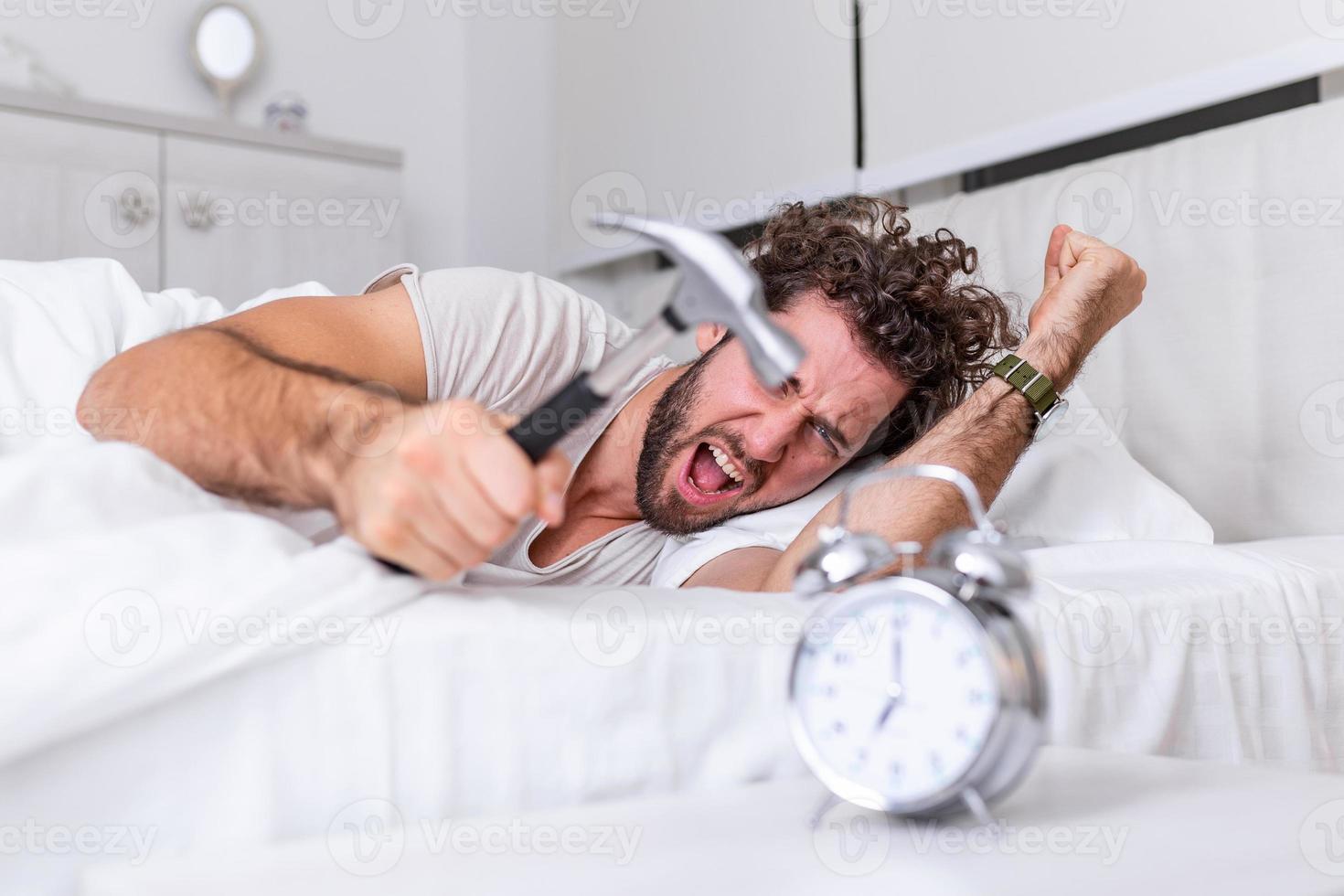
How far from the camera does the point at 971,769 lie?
0.61 m

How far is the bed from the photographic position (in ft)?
2.19

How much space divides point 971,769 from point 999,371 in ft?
2.80

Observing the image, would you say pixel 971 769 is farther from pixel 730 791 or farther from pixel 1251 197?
pixel 1251 197

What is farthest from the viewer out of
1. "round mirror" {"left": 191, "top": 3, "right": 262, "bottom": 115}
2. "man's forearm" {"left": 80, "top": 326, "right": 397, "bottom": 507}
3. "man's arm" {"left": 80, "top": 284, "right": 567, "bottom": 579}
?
"round mirror" {"left": 191, "top": 3, "right": 262, "bottom": 115}

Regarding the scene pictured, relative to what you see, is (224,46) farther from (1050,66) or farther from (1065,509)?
(1065,509)

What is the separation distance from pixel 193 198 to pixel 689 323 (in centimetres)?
239

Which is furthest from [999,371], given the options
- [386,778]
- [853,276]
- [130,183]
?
[130,183]

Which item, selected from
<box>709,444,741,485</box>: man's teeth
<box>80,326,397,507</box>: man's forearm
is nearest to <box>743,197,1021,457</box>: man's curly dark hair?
<box>709,444,741,485</box>: man's teeth

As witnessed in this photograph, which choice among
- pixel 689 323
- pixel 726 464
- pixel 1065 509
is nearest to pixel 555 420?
pixel 689 323

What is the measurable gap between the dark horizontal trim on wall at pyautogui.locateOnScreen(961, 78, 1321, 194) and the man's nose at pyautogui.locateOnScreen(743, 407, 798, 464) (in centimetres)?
91

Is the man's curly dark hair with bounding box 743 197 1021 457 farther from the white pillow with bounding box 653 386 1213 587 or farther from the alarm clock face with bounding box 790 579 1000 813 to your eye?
the alarm clock face with bounding box 790 579 1000 813

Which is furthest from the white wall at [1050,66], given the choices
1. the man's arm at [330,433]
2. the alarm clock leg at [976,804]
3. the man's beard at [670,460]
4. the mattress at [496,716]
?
the alarm clock leg at [976,804]

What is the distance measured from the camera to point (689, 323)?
708mm

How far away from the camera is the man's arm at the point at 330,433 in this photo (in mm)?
718
